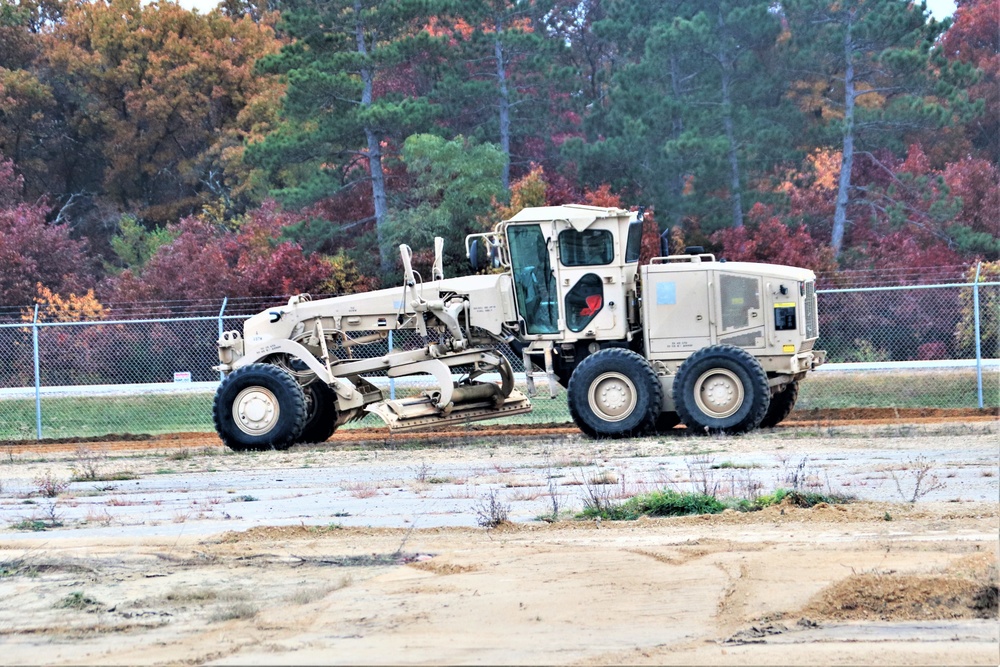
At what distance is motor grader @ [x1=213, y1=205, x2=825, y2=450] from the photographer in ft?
55.0

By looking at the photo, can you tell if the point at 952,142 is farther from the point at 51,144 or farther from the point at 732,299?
the point at 51,144

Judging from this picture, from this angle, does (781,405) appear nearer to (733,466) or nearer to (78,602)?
(733,466)

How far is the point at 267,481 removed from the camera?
45.7 feet

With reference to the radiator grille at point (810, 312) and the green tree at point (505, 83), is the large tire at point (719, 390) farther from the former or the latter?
the green tree at point (505, 83)

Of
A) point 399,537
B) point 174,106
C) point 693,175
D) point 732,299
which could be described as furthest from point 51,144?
point 399,537

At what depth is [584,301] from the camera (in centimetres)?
1728

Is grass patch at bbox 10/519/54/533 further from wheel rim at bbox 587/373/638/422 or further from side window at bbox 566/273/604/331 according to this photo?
side window at bbox 566/273/604/331

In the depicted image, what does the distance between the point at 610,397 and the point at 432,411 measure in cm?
234

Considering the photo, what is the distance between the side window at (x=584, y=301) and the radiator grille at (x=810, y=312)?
8.99 feet

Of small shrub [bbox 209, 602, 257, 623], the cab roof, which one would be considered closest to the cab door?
the cab roof

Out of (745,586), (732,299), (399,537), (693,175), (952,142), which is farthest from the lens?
(952,142)

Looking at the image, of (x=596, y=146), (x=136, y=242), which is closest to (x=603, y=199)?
(x=596, y=146)

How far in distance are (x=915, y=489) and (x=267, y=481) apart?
668 centimetres

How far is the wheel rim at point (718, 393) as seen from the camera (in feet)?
54.4
